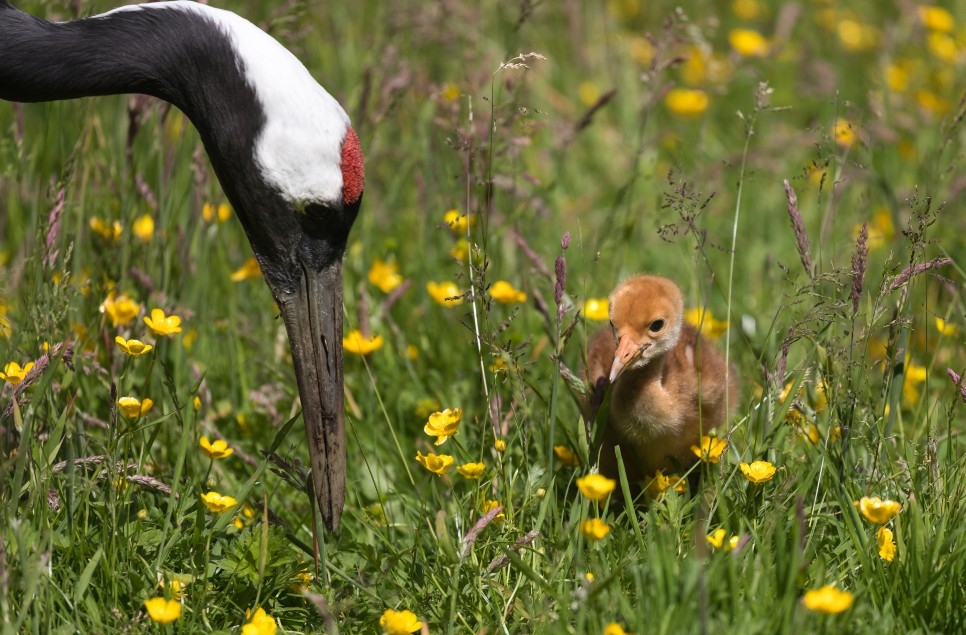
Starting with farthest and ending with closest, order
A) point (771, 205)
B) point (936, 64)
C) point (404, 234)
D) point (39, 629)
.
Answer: point (936, 64), point (771, 205), point (404, 234), point (39, 629)

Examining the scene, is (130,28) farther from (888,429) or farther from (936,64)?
(936,64)

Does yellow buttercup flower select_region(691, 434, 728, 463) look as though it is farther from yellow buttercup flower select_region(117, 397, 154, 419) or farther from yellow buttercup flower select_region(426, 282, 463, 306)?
yellow buttercup flower select_region(117, 397, 154, 419)

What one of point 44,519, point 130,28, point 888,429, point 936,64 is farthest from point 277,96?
point 936,64

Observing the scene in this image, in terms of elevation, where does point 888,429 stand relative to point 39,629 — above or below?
above

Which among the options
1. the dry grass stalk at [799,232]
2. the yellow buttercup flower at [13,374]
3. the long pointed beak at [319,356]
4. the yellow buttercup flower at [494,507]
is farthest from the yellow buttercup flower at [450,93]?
the yellow buttercup flower at [13,374]

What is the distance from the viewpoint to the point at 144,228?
4324 mm

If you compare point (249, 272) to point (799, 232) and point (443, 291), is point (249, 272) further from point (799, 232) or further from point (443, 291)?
point (799, 232)

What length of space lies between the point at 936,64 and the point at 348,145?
474 centimetres

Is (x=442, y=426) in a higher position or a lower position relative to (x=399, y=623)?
higher

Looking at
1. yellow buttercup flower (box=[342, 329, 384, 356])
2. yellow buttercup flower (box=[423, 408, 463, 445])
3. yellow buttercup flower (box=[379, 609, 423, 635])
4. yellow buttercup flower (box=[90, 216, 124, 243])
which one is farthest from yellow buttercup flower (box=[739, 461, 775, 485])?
yellow buttercup flower (box=[90, 216, 124, 243])

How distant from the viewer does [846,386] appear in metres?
3.14

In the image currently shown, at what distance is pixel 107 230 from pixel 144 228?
0.20 meters

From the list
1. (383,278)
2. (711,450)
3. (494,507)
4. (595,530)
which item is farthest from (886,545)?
(383,278)

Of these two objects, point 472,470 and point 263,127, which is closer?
point 472,470
